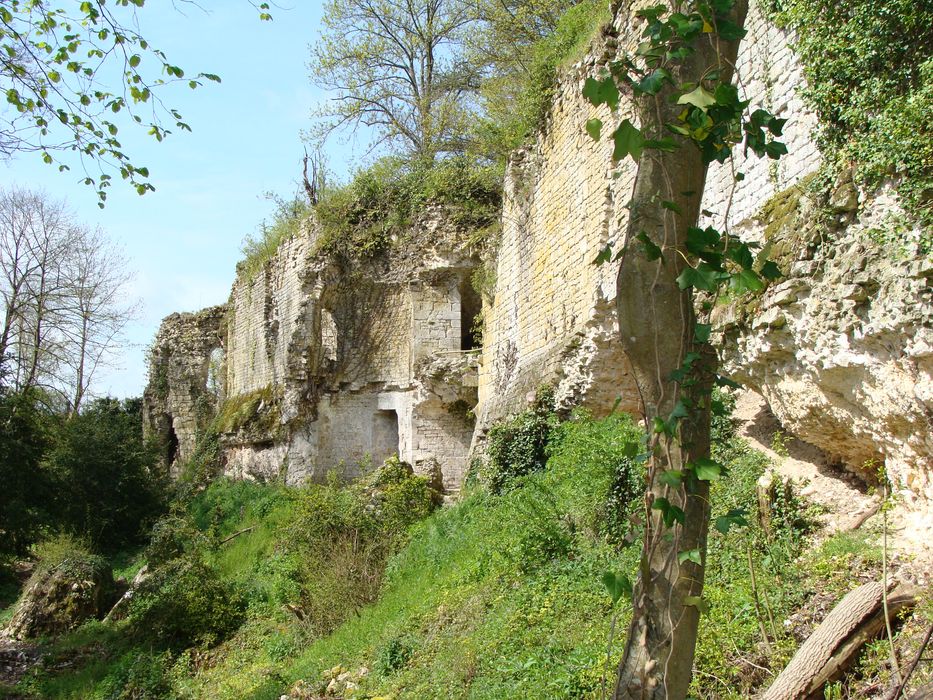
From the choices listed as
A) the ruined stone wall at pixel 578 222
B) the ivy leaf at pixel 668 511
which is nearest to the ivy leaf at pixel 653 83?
the ivy leaf at pixel 668 511

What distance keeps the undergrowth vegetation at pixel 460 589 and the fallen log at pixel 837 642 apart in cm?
41

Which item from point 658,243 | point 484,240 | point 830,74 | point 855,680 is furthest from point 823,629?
point 484,240

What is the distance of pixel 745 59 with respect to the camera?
22.6 feet

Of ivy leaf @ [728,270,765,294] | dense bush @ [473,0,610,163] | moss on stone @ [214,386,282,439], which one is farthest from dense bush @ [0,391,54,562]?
ivy leaf @ [728,270,765,294]

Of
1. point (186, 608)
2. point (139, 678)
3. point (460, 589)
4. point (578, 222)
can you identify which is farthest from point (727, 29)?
point (186, 608)

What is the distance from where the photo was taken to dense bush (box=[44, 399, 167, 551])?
1627 cm

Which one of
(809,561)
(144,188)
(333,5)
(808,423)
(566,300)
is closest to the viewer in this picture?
(809,561)

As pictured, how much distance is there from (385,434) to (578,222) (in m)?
8.45

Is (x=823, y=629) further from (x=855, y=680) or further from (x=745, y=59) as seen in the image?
(x=745, y=59)

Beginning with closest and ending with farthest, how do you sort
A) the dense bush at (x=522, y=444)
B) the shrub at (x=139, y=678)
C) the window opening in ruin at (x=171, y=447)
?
the shrub at (x=139, y=678) < the dense bush at (x=522, y=444) < the window opening in ruin at (x=171, y=447)

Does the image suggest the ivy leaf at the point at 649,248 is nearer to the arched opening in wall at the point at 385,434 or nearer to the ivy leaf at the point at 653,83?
the ivy leaf at the point at 653,83

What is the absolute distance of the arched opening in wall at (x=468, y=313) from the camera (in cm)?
1617

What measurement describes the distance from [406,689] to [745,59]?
615 cm

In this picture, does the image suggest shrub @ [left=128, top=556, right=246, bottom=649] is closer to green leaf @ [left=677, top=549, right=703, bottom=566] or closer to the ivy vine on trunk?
the ivy vine on trunk
